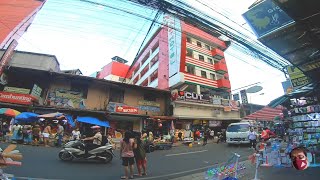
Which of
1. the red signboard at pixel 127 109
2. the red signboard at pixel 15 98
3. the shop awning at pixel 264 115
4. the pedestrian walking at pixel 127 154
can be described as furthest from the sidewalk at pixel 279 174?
the red signboard at pixel 15 98

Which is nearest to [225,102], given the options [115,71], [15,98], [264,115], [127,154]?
[264,115]

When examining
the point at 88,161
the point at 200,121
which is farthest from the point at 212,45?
the point at 88,161

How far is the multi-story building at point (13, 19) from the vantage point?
82.4 ft

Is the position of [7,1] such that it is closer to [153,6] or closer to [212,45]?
[153,6]

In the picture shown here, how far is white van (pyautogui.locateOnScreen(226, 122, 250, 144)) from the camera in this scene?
842 inches

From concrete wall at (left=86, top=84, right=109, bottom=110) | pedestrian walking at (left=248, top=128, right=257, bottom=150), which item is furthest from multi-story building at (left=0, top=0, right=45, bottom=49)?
pedestrian walking at (left=248, top=128, right=257, bottom=150)

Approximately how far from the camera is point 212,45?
42719mm

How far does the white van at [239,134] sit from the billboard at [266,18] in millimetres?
14978

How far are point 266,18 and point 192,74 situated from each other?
92.4ft

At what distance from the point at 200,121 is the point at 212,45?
15.4m

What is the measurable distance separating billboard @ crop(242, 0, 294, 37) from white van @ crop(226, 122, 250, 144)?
49.1ft

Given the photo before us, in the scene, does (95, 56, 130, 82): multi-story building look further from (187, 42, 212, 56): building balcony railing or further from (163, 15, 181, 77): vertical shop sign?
(187, 42, 212, 56): building balcony railing

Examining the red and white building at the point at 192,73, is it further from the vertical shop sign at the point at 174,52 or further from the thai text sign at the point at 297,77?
the thai text sign at the point at 297,77

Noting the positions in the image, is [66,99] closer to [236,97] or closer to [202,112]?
[202,112]
